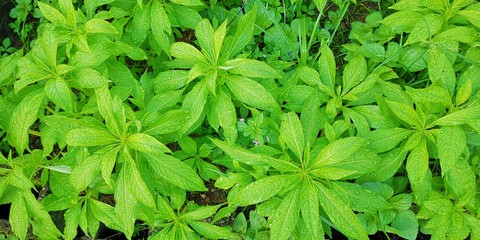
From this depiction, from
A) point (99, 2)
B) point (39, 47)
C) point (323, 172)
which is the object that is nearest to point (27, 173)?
point (39, 47)

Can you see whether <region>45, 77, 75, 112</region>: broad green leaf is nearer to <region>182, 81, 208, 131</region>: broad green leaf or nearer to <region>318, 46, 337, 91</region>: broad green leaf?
<region>182, 81, 208, 131</region>: broad green leaf

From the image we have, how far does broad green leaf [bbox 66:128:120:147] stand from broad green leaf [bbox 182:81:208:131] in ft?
1.41

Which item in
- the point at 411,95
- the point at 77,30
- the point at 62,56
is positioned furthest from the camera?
the point at 62,56

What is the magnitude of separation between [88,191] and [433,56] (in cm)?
204

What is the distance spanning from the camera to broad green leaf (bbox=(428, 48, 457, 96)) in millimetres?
2400

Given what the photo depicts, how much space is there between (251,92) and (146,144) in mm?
627

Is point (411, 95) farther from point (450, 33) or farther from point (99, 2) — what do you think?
point (99, 2)

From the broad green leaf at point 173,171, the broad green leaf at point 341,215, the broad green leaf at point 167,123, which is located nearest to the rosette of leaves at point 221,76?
the broad green leaf at point 167,123

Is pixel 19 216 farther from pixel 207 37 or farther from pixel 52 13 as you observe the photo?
pixel 207 37

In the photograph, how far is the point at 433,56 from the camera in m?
2.44

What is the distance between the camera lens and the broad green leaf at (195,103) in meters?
2.37

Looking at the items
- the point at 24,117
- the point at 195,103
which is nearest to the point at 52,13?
the point at 24,117

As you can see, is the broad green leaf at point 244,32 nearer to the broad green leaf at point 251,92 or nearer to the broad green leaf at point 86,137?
the broad green leaf at point 251,92

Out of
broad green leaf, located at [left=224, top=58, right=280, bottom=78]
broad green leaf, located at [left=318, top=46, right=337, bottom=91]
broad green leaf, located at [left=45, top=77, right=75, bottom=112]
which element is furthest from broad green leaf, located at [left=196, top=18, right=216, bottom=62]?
broad green leaf, located at [left=45, top=77, right=75, bottom=112]
